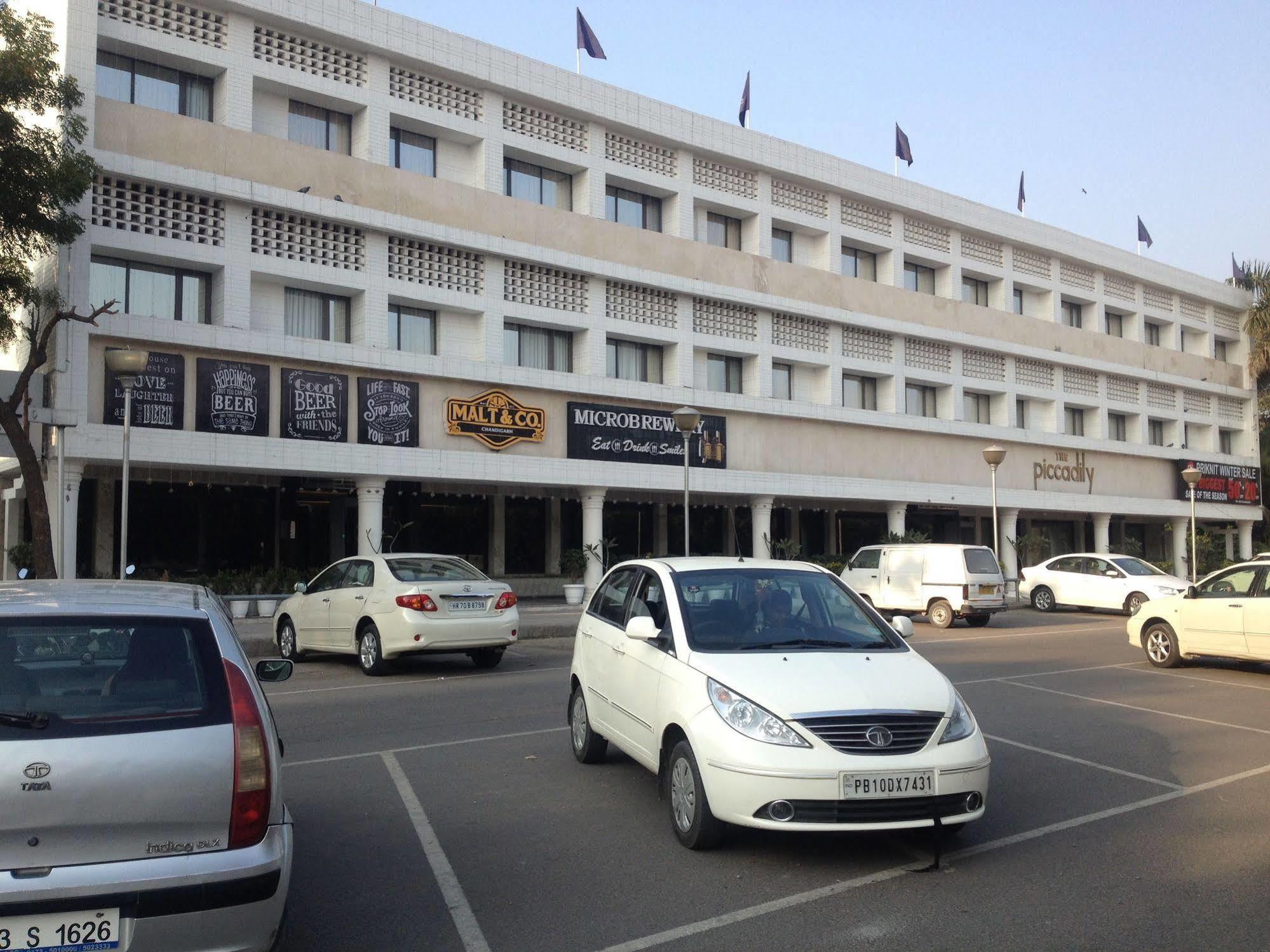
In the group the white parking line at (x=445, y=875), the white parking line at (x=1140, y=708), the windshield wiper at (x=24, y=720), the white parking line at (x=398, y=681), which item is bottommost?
the white parking line at (x=398, y=681)

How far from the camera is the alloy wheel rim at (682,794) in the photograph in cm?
601

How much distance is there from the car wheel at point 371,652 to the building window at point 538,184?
18277mm

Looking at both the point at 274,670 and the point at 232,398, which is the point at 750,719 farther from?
the point at 232,398

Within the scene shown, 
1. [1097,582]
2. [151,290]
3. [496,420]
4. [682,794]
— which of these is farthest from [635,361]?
[682,794]

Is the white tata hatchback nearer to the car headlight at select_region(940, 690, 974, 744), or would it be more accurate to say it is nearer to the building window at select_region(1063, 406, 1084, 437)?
the car headlight at select_region(940, 690, 974, 744)

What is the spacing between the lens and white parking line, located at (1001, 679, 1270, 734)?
33.0 ft

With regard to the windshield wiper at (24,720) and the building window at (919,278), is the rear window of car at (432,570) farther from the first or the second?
the building window at (919,278)

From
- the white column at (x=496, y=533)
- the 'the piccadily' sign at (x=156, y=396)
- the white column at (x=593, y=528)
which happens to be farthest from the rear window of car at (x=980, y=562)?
the 'the piccadily' sign at (x=156, y=396)

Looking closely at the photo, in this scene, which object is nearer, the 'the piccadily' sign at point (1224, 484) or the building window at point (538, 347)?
the building window at point (538, 347)

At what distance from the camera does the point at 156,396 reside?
23.1 m

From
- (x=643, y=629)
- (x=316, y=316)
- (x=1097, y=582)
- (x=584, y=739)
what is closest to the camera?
(x=643, y=629)

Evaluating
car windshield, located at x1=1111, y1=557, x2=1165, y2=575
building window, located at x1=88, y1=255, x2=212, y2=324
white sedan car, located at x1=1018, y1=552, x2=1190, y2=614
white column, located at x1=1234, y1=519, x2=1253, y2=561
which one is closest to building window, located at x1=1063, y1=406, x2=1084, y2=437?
white column, located at x1=1234, y1=519, x2=1253, y2=561

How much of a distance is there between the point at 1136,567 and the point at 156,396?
74.7 ft

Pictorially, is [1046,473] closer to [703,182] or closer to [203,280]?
[703,182]
